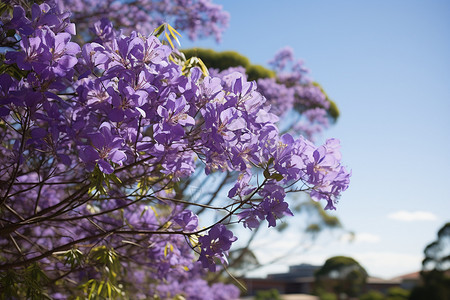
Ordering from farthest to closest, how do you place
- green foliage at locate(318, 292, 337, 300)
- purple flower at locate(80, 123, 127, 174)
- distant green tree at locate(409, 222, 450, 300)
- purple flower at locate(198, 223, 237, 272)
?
green foliage at locate(318, 292, 337, 300), distant green tree at locate(409, 222, 450, 300), purple flower at locate(198, 223, 237, 272), purple flower at locate(80, 123, 127, 174)

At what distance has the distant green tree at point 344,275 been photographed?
95.0ft

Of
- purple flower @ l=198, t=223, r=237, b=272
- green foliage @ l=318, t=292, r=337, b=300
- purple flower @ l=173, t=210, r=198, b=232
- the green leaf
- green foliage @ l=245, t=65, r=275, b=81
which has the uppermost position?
green foliage @ l=245, t=65, r=275, b=81

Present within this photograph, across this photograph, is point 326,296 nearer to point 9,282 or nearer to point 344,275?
point 344,275

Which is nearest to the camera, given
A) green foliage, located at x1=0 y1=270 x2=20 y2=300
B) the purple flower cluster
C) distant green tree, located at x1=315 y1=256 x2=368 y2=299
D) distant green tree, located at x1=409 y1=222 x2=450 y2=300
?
green foliage, located at x1=0 y1=270 x2=20 y2=300

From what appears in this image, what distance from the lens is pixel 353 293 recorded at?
29016 mm

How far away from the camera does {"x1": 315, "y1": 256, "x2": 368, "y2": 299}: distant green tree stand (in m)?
29.0

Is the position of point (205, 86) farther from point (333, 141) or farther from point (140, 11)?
point (140, 11)

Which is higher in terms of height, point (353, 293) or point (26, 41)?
point (353, 293)

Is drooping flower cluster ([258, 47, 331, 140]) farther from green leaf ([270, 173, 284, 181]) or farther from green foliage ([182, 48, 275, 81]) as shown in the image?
green leaf ([270, 173, 284, 181])

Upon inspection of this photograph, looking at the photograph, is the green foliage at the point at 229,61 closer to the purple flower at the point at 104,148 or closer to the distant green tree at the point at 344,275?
the purple flower at the point at 104,148

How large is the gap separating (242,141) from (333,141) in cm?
27

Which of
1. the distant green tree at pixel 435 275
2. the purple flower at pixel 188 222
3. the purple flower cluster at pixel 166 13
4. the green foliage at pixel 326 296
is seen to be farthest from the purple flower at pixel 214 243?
the green foliage at pixel 326 296

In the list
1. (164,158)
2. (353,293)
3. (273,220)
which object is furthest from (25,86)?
(353,293)

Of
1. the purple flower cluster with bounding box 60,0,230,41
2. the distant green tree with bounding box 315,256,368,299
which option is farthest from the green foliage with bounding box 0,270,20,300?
the distant green tree with bounding box 315,256,368,299
